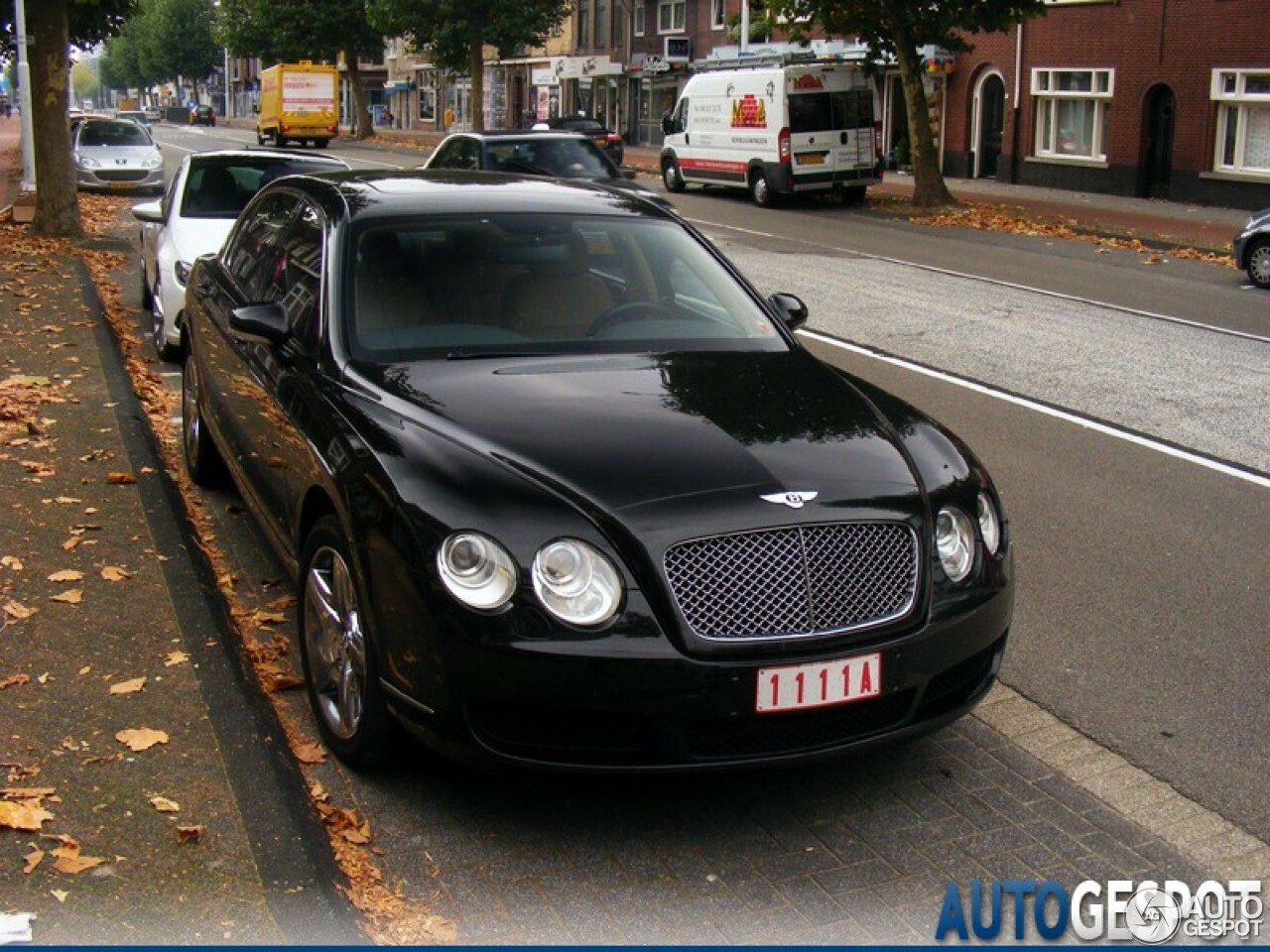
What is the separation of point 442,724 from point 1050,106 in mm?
33167

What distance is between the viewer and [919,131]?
28.3 meters

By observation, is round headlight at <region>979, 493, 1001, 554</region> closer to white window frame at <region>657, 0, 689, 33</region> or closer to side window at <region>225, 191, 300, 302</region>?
side window at <region>225, 191, 300, 302</region>

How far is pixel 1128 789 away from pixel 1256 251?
1508 centimetres

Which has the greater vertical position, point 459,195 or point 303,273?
point 459,195

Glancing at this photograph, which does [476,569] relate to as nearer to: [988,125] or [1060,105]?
[1060,105]

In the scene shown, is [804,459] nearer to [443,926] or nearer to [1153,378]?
[443,926]

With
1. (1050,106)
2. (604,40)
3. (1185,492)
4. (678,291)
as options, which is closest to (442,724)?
(678,291)

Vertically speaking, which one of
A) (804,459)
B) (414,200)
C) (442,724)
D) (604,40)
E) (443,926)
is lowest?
(443,926)

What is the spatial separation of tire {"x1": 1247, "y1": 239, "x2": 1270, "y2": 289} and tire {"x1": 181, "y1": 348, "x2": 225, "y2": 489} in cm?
1381

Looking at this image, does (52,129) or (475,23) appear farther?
(475,23)

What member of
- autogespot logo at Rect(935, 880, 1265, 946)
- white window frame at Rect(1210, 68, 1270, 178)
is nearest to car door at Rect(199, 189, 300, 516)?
autogespot logo at Rect(935, 880, 1265, 946)

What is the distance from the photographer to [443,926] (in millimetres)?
3645

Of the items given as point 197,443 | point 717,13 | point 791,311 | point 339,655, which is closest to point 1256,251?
point 791,311

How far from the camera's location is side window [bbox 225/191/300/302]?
20.5 ft
